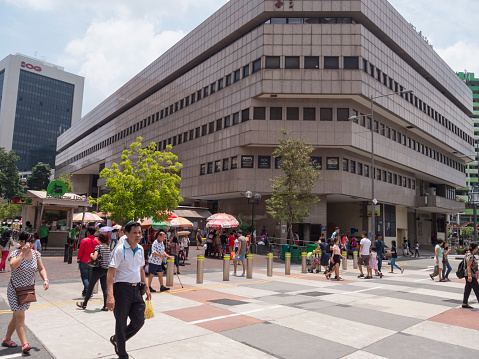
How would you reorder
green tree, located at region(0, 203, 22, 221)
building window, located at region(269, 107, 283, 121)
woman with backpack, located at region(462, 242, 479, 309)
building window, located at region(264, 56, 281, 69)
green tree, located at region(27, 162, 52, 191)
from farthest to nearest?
A: green tree, located at region(27, 162, 52, 191) < green tree, located at region(0, 203, 22, 221) < building window, located at region(269, 107, 283, 121) < building window, located at region(264, 56, 281, 69) < woman with backpack, located at region(462, 242, 479, 309)

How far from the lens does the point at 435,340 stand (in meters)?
6.77

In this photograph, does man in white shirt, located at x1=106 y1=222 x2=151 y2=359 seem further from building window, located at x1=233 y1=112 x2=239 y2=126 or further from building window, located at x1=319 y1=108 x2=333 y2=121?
building window, located at x1=233 y1=112 x2=239 y2=126

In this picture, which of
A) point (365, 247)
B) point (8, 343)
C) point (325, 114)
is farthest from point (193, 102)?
point (8, 343)

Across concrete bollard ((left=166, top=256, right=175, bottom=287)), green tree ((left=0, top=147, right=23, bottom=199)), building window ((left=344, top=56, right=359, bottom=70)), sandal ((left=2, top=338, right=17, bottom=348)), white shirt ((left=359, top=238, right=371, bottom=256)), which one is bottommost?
sandal ((left=2, top=338, right=17, bottom=348))

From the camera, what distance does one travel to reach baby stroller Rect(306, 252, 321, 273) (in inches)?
720

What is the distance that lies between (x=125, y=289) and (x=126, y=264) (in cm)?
33

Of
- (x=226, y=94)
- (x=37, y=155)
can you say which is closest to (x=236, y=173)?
(x=226, y=94)

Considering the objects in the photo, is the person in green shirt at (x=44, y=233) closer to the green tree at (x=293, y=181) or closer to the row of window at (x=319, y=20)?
the green tree at (x=293, y=181)

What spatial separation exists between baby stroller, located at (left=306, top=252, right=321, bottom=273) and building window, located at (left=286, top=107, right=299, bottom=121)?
18052 mm

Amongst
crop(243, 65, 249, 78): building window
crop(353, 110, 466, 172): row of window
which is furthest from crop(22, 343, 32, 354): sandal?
crop(243, 65, 249, 78): building window

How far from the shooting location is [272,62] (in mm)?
34344

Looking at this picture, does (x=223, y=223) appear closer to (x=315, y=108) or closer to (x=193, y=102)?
(x=315, y=108)

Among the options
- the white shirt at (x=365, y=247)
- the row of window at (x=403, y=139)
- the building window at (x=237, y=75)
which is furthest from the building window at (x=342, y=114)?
the white shirt at (x=365, y=247)

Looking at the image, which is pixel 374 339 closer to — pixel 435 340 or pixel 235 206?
pixel 435 340
